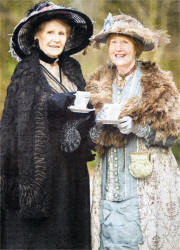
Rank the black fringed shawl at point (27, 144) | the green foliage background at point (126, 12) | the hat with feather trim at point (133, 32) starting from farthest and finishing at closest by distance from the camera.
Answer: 1. the green foliage background at point (126, 12)
2. the hat with feather trim at point (133, 32)
3. the black fringed shawl at point (27, 144)

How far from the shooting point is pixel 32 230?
9.62 ft

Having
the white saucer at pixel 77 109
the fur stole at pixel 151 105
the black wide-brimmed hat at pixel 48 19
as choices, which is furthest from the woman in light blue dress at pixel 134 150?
the black wide-brimmed hat at pixel 48 19

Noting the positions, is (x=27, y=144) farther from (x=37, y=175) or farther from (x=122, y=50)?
(x=122, y=50)

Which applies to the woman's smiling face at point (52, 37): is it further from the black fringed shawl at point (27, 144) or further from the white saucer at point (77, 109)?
the white saucer at point (77, 109)

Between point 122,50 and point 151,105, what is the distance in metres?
0.50

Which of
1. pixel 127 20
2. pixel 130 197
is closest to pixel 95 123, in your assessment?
pixel 130 197

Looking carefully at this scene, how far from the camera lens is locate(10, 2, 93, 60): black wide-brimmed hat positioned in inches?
118

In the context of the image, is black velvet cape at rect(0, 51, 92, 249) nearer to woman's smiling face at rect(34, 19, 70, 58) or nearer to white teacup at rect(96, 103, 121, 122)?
woman's smiling face at rect(34, 19, 70, 58)

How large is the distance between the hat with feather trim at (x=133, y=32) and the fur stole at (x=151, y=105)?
0.58 ft

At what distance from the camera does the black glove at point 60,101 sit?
9.53ft

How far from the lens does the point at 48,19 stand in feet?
9.93

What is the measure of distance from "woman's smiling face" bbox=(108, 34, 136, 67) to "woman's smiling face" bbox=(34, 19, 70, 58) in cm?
42

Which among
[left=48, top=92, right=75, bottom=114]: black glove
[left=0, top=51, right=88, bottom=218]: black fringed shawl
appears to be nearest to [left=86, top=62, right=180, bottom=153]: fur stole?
[left=48, top=92, right=75, bottom=114]: black glove

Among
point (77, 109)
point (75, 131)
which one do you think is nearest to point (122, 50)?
point (77, 109)
